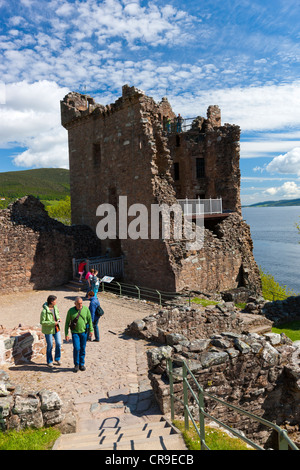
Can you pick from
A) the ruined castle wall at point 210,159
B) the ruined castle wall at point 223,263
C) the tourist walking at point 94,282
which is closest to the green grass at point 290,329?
the ruined castle wall at point 223,263

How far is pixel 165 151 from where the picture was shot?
60.8 feet

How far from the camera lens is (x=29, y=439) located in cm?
518

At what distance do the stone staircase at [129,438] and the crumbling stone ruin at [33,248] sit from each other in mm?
13903

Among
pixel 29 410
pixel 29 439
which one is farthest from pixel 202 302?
pixel 29 439

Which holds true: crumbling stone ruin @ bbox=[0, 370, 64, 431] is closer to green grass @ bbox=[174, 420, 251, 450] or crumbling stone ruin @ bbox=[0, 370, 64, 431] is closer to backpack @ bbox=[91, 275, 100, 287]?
green grass @ bbox=[174, 420, 251, 450]

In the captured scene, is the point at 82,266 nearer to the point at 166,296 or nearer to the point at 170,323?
the point at 166,296

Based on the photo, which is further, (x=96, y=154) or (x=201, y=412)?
(x=96, y=154)

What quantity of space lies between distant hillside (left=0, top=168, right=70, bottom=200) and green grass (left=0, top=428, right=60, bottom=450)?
10749 centimetres

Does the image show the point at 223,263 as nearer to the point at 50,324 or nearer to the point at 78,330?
the point at 78,330

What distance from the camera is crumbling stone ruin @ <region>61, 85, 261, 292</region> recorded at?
699 inches

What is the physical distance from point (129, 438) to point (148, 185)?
45.5 ft

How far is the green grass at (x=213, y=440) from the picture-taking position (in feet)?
16.0

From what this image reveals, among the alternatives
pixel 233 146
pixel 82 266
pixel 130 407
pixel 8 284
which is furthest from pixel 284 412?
pixel 233 146

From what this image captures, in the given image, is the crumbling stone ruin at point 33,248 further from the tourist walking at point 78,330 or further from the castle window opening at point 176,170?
the castle window opening at point 176,170
